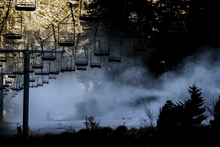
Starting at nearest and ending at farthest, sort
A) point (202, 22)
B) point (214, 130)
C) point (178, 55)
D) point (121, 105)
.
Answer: point (214, 130) → point (202, 22) → point (178, 55) → point (121, 105)

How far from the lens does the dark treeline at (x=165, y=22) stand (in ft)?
164

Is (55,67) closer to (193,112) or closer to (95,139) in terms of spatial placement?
(95,139)

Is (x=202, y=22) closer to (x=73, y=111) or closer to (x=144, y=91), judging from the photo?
(x=144, y=91)

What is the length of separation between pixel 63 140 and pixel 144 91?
4962cm

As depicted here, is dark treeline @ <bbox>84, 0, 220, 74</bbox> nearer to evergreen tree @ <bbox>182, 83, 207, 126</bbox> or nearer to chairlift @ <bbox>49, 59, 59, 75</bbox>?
Answer: chairlift @ <bbox>49, 59, 59, 75</bbox>

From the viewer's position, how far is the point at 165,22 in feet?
169

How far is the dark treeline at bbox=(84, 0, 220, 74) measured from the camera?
164 feet

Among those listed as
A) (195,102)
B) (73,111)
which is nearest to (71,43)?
(195,102)

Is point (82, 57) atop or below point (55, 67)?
below

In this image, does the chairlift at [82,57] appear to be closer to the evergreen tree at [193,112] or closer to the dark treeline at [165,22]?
the dark treeline at [165,22]

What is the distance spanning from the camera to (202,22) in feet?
166

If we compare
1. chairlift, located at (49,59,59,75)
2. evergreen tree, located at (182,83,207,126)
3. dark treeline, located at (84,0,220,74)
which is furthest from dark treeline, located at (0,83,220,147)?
dark treeline, located at (84,0,220,74)

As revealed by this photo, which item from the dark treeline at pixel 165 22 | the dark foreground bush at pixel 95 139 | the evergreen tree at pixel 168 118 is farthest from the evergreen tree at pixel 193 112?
the dark treeline at pixel 165 22

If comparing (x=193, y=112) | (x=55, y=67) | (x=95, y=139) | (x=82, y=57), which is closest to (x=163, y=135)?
(x=193, y=112)
